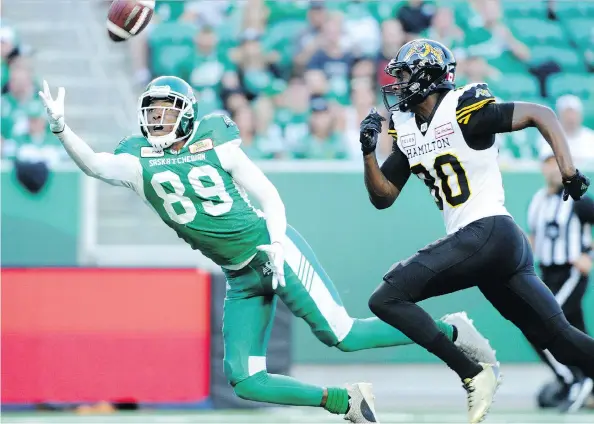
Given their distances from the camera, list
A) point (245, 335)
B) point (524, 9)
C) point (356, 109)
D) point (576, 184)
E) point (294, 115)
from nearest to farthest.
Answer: point (576, 184) < point (245, 335) < point (294, 115) < point (356, 109) < point (524, 9)

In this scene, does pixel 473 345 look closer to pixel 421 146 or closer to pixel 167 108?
pixel 421 146

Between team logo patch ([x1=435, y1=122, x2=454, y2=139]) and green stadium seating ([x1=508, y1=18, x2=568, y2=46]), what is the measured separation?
20.6 feet

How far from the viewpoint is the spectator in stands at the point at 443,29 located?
35.8 ft

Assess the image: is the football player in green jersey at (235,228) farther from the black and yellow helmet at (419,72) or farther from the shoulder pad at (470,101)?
the shoulder pad at (470,101)

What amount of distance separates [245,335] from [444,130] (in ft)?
4.35

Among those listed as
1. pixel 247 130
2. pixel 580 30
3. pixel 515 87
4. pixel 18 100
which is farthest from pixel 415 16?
pixel 18 100

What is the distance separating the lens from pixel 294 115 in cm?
1021

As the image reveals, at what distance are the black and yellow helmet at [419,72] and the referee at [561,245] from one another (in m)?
2.32

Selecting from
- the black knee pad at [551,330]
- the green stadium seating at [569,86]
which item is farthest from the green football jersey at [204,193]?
the green stadium seating at [569,86]

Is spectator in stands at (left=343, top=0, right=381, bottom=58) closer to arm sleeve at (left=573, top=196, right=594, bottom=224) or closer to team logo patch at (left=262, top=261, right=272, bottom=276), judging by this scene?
arm sleeve at (left=573, top=196, right=594, bottom=224)

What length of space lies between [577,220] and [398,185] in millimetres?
2387

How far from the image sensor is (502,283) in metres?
5.41

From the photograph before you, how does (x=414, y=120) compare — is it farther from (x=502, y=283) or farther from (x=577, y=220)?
(x=577, y=220)

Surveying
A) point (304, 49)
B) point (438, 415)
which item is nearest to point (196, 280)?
point (438, 415)
